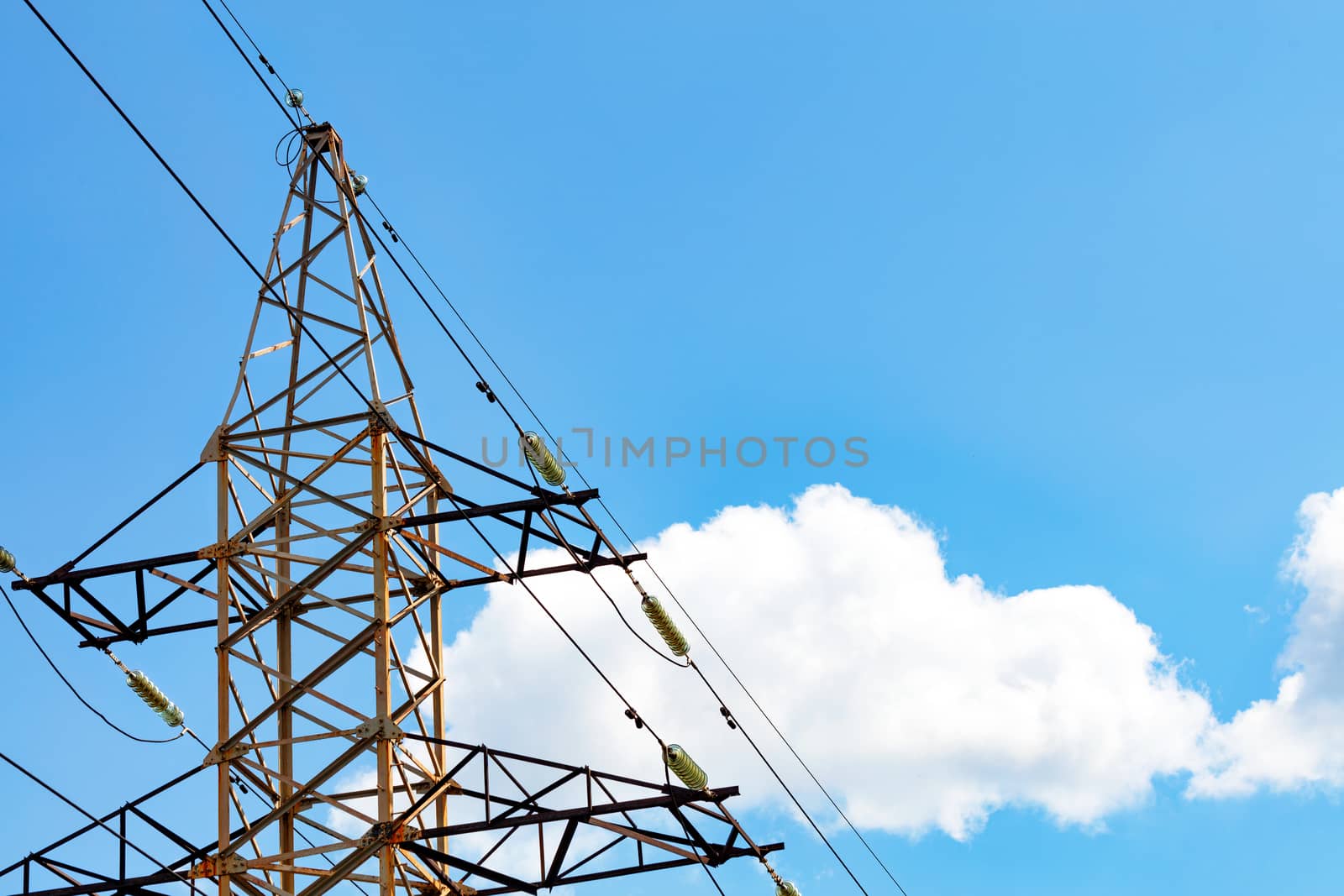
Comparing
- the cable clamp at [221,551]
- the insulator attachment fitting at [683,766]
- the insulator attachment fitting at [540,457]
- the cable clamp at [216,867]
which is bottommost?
the insulator attachment fitting at [683,766]

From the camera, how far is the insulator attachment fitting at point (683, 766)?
697 inches

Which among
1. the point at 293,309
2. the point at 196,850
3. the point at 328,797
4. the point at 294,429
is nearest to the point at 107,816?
the point at 196,850

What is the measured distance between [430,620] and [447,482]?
2054mm

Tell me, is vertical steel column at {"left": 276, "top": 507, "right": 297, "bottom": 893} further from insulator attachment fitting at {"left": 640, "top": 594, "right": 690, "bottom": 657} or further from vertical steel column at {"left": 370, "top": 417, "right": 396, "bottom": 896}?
insulator attachment fitting at {"left": 640, "top": 594, "right": 690, "bottom": 657}

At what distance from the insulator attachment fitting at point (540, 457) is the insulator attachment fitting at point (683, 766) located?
11.6 feet

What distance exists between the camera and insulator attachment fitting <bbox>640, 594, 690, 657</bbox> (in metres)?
19.2

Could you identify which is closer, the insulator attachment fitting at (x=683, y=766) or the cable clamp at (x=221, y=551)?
the insulator attachment fitting at (x=683, y=766)

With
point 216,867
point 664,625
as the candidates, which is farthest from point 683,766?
point 216,867

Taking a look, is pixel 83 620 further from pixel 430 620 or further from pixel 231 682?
pixel 430 620

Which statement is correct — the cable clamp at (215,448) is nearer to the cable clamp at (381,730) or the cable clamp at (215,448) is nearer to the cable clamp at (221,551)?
the cable clamp at (221,551)

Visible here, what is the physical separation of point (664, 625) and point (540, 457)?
3.44m

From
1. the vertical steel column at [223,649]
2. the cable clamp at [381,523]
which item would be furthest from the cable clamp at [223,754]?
the cable clamp at [381,523]

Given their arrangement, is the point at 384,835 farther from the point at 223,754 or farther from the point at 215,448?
the point at 215,448

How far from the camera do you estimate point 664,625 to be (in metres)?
19.5
